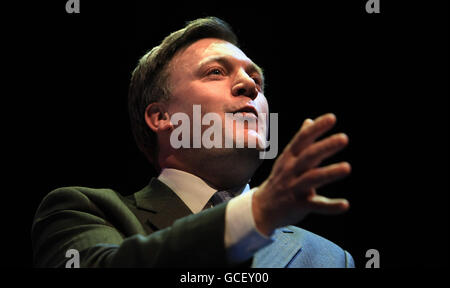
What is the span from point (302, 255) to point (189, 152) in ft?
1.91

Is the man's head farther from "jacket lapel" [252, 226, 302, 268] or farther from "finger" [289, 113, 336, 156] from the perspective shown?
"finger" [289, 113, 336, 156]

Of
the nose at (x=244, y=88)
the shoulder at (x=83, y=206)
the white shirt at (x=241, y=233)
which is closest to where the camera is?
the white shirt at (x=241, y=233)

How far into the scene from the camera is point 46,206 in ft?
5.68

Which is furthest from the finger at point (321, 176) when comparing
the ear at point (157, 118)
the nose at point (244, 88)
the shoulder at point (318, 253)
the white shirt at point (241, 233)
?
the ear at point (157, 118)

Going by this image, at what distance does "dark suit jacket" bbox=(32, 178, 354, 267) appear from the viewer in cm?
119

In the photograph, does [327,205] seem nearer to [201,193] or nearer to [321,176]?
[321,176]

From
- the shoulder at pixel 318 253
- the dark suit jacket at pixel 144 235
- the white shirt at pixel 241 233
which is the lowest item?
the shoulder at pixel 318 253

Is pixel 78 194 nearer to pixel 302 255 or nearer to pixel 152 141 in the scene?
pixel 152 141

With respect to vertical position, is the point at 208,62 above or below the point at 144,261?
above

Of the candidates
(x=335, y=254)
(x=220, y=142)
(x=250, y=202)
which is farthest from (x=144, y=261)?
(x=335, y=254)

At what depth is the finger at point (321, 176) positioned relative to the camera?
1.04m

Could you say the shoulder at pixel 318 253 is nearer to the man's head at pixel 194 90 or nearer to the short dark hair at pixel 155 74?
the man's head at pixel 194 90

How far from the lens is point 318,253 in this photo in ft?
6.27

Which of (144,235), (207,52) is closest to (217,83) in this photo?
(207,52)
